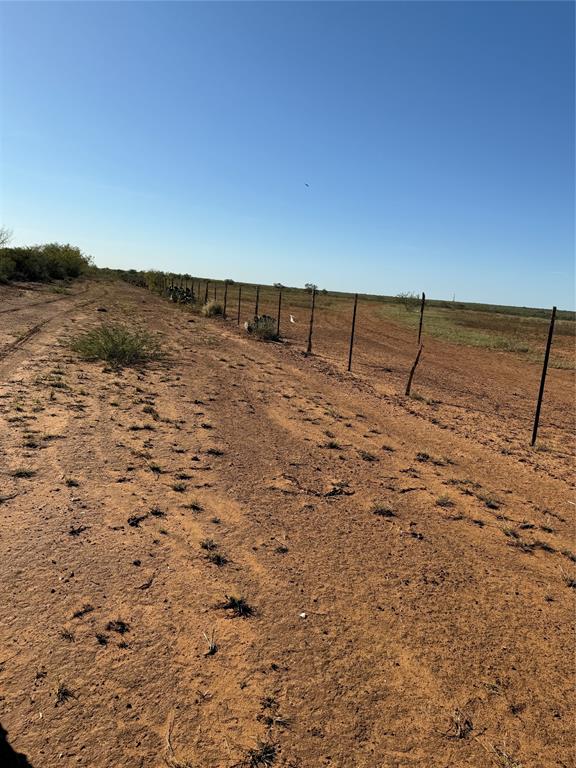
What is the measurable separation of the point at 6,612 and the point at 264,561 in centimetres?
191

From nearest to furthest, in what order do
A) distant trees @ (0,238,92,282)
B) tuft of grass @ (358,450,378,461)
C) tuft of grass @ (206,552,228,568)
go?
1. tuft of grass @ (206,552,228,568)
2. tuft of grass @ (358,450,378,461)
3. distant trees @ (0,238,92,282)

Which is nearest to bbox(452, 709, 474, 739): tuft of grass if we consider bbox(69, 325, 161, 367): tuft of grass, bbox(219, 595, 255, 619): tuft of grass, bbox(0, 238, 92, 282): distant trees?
bbox(219, 595, 255, 619): tuft of grass

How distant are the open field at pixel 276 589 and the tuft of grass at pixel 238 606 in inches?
0.6

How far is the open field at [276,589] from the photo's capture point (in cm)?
260

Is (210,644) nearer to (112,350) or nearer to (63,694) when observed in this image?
(63,694)

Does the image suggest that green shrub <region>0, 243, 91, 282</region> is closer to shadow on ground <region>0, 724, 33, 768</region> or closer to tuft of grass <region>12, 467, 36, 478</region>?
tuft of grass <region>12, 467, 36, 478</region>

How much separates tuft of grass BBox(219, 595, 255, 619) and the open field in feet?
0.05

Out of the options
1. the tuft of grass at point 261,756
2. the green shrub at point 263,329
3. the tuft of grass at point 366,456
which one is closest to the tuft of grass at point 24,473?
the tuft of grass at point 261,756

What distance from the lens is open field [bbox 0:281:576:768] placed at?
8.52 feet

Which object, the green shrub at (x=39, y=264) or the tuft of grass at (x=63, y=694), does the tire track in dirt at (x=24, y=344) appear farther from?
the green shrub at (x=39, y=264)

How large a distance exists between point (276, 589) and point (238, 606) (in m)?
0.35

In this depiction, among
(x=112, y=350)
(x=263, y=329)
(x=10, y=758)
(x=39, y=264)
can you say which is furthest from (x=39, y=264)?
(x=10, y=758)

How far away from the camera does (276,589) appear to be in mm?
3730

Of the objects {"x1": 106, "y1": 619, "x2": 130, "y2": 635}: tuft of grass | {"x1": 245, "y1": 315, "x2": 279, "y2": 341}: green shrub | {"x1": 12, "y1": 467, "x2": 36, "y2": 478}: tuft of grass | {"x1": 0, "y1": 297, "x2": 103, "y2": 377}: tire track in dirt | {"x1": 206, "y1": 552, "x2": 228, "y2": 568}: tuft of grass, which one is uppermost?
{"x1": 245, "y1": 315, "x2": 279, "y2": 341}: green shrub
